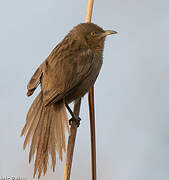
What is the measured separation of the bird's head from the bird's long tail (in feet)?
2.12

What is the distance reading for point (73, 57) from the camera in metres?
2.65

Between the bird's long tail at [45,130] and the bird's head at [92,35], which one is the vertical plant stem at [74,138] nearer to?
the bird's long tail at [45,130]

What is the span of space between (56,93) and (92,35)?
30.8 inches

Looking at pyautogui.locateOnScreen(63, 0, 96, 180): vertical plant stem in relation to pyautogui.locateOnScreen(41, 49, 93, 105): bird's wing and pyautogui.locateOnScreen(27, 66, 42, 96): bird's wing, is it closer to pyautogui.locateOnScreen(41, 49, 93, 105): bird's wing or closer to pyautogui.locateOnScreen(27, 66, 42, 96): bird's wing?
pyautogui.locateOnScreen(41, 49, 93, 105): bird's wing

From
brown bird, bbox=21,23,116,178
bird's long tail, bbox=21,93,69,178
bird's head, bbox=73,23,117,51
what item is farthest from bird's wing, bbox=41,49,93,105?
bird's head, bbox=73,23,117,51

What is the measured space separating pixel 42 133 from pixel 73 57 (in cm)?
62

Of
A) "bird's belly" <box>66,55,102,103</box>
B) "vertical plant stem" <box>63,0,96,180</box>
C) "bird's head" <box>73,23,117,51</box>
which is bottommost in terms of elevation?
"vertical plant stem" <box>63,0,96,180</box>

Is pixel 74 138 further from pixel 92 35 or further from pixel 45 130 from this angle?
pixel 92 35

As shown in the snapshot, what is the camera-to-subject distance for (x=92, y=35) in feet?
9.79

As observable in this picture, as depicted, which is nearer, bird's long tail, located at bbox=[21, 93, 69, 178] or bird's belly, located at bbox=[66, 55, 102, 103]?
bird's long tail, located at bbox=[21, 93, 69, 178]

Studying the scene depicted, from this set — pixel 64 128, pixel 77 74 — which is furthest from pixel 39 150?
pixel 77 74

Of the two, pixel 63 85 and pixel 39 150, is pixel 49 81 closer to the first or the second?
pixel 63 85

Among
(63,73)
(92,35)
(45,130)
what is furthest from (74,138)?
(92,35)

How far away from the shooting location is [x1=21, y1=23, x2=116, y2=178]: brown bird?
7.75 feet
